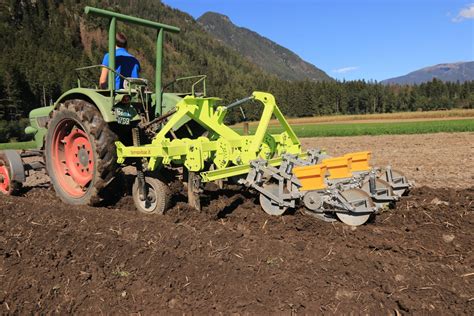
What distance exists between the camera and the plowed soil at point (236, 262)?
2984mm

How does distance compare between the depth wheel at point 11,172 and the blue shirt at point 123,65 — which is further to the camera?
the depth wheel at point 11,172

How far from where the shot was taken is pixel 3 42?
258 feet

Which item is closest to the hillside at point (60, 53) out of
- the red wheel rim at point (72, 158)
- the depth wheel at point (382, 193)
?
the red wheel rim at point (72, 158)

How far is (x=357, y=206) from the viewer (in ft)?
14.5

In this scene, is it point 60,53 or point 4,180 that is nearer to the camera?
point 4,180

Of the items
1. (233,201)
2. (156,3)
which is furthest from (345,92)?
(156,3)

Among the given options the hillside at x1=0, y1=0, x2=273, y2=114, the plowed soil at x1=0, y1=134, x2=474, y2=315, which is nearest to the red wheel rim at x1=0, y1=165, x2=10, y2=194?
the plowed soil at x1=0, y1=134, x2=474, y2=315

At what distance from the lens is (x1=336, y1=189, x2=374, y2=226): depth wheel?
439cm

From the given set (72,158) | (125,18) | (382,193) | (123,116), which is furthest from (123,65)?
(382,193)

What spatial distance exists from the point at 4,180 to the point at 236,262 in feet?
17.1

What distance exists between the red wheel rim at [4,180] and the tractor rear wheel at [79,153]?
1.10 meters

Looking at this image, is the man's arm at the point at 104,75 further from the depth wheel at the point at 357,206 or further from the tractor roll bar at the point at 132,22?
the depth wheel at the point at 357,206

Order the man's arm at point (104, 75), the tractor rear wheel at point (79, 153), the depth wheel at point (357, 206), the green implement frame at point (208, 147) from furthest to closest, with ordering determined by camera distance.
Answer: the man's arm at point (104, 75) < the tractor rear wheel at point (79, 153) < the green implement frame at point (208, 147) < the depth wheel at point (357, 206)

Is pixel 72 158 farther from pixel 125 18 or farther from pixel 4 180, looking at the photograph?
pixel 125 18
